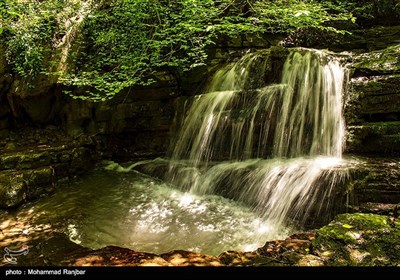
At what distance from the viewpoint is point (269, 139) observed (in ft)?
22.3

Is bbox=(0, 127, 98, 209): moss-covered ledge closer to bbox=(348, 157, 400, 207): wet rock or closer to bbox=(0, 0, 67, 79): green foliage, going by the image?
bbox=(0, 0, 67, 79): green foliage

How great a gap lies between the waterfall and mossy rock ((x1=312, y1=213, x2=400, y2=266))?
1.39 m

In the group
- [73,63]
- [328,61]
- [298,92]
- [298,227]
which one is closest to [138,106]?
[73,63]

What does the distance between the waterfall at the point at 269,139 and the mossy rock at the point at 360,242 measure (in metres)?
1.39

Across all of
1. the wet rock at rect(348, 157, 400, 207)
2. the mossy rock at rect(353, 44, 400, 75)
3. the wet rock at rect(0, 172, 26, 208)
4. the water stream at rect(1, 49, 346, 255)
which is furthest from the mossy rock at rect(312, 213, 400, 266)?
the wet rock at rect(0, 172, 26, 208)

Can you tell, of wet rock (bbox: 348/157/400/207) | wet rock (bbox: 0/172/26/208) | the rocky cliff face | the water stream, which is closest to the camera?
wet rock (bbox: 348/157/400/207)

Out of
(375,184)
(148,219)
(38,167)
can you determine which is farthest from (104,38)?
(375,184)

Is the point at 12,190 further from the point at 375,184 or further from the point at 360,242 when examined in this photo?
the point at 375,184

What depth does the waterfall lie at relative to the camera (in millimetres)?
4910

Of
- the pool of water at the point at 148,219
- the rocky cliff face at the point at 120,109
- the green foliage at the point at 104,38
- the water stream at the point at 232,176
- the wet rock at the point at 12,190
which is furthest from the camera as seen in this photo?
the green foliage at the point at 104,38

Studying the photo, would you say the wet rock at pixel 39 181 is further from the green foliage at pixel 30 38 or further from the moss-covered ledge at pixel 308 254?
the green foliage at pixel 30 38

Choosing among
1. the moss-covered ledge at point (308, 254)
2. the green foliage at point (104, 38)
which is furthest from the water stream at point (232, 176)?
the green foliage at point (104, 38)

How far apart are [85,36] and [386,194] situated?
31.9 ft

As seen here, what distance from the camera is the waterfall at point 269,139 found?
491 centimetres
